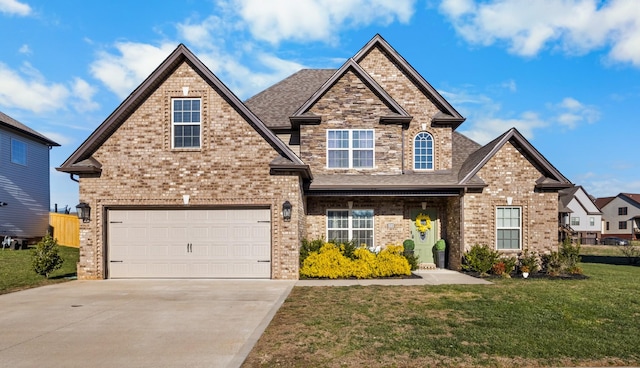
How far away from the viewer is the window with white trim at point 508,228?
1548 cm

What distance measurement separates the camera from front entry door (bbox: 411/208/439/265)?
16562 millimetres

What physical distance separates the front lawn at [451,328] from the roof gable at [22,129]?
2322 cm

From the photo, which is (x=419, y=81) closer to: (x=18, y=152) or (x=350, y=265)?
(x=350, y=265)

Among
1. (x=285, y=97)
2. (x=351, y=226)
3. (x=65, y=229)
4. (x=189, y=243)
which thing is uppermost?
(x=285, y=97)

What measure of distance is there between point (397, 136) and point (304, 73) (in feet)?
25.3

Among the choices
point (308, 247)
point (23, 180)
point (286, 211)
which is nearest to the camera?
point (286, 211)

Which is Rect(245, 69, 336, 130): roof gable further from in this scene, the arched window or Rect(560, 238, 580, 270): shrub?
Rect(560, 238, 580, 270): shrub

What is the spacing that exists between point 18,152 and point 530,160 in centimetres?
2924

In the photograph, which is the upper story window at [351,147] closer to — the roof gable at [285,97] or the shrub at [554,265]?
the roof gable at [285,97]

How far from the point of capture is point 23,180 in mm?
25062

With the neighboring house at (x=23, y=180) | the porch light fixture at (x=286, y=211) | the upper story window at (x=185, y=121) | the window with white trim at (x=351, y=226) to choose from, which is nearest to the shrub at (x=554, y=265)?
the window with white trim at (x=351, y=226)

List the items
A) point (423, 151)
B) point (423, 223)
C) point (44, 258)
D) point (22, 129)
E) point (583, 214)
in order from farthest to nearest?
point (583, 214)
point (22, 129)
point (423, 151)
point (423, 223)
point (44, 258)

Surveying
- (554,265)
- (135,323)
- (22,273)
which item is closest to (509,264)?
(554,265)

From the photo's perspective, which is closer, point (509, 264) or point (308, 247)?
point (308, 247)
